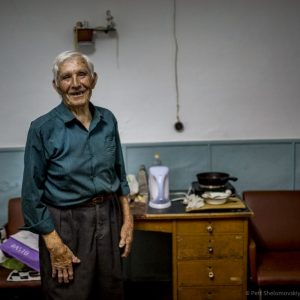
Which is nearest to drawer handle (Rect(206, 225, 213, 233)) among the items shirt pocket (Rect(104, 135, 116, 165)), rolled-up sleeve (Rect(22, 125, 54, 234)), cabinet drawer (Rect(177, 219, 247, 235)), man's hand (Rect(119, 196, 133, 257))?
cabinet drawer (Rect(177, 219, 247, 235))

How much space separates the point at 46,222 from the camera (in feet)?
4.96

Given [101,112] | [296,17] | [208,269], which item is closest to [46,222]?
[101,112]

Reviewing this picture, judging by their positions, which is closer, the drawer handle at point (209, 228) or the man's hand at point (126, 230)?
the man's hand at point (126, 230)

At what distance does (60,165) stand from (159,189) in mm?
783

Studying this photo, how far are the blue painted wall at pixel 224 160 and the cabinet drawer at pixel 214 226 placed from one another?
0.56 meters

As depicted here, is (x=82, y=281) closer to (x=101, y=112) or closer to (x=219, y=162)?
(x=101, y=112)

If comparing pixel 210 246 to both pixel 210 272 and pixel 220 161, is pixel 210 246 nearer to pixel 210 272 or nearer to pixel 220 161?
pixel 210 272

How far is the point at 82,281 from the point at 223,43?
5.47ft

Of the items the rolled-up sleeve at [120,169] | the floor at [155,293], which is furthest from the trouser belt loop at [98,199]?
the floor at [155,293]

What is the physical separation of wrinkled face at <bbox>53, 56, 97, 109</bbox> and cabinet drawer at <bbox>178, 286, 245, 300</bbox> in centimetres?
118

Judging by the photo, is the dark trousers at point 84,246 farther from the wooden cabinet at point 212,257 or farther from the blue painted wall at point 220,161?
the blue painted wall at point 220,161

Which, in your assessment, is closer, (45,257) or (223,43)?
(45,257)

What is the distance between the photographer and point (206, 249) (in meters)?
2.05

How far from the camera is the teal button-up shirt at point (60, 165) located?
151 centimetres
